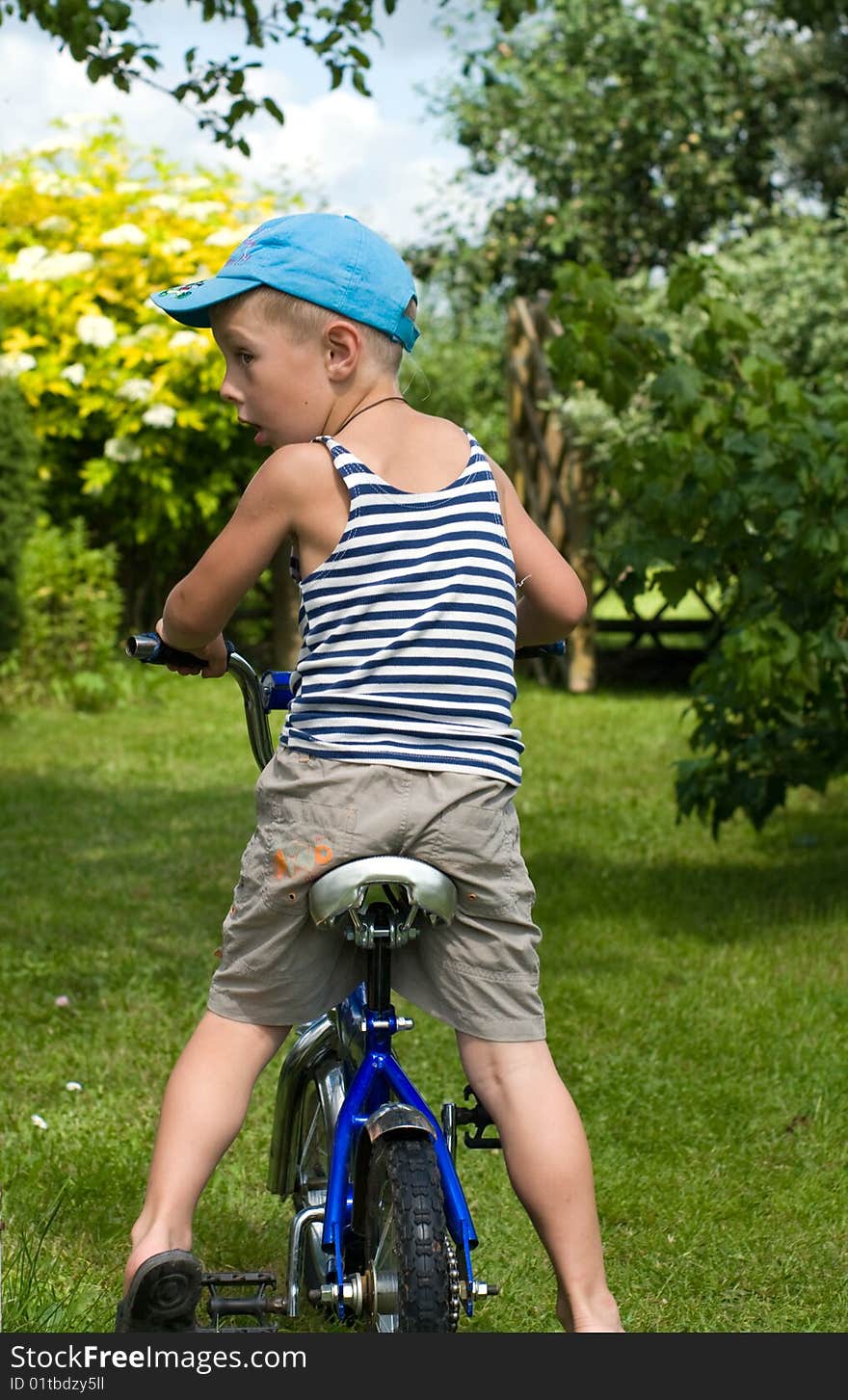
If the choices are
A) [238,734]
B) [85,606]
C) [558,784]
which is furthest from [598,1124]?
[85,606]

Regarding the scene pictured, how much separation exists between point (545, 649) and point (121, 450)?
7.51 meters

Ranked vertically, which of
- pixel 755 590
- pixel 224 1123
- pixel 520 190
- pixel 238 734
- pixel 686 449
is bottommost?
pixel 238 734

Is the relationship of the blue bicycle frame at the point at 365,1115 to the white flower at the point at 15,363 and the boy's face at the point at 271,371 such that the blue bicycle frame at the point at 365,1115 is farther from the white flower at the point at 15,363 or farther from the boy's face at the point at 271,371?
the white flower at the point at 15,363

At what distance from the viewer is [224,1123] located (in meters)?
2.04

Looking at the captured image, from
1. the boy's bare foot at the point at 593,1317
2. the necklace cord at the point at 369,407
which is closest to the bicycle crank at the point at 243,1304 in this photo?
the boy's bare foot at the point at 593,1317

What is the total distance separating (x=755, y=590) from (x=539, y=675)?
6.08 metres

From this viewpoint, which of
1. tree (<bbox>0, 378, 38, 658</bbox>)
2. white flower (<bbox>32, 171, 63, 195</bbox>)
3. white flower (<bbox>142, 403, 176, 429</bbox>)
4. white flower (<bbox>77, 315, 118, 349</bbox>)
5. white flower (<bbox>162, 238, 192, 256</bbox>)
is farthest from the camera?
white flower (<bbox>32, 171, 63, 195</bbox>)

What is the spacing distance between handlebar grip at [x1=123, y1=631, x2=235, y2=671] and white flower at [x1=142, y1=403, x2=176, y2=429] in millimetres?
7328

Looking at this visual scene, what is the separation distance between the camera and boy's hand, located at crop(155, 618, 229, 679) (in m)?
2.20

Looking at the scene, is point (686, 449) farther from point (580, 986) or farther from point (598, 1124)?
point (598, 1124)

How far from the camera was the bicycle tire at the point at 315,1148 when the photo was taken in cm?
222

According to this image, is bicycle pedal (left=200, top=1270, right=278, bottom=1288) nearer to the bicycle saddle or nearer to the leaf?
the bicycle saddle

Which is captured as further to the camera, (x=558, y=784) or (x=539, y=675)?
(x=539, y=675)

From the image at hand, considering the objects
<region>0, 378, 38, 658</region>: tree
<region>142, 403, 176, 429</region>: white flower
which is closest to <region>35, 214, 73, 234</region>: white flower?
<region>142, 403, 176, 429</region>: white flower
